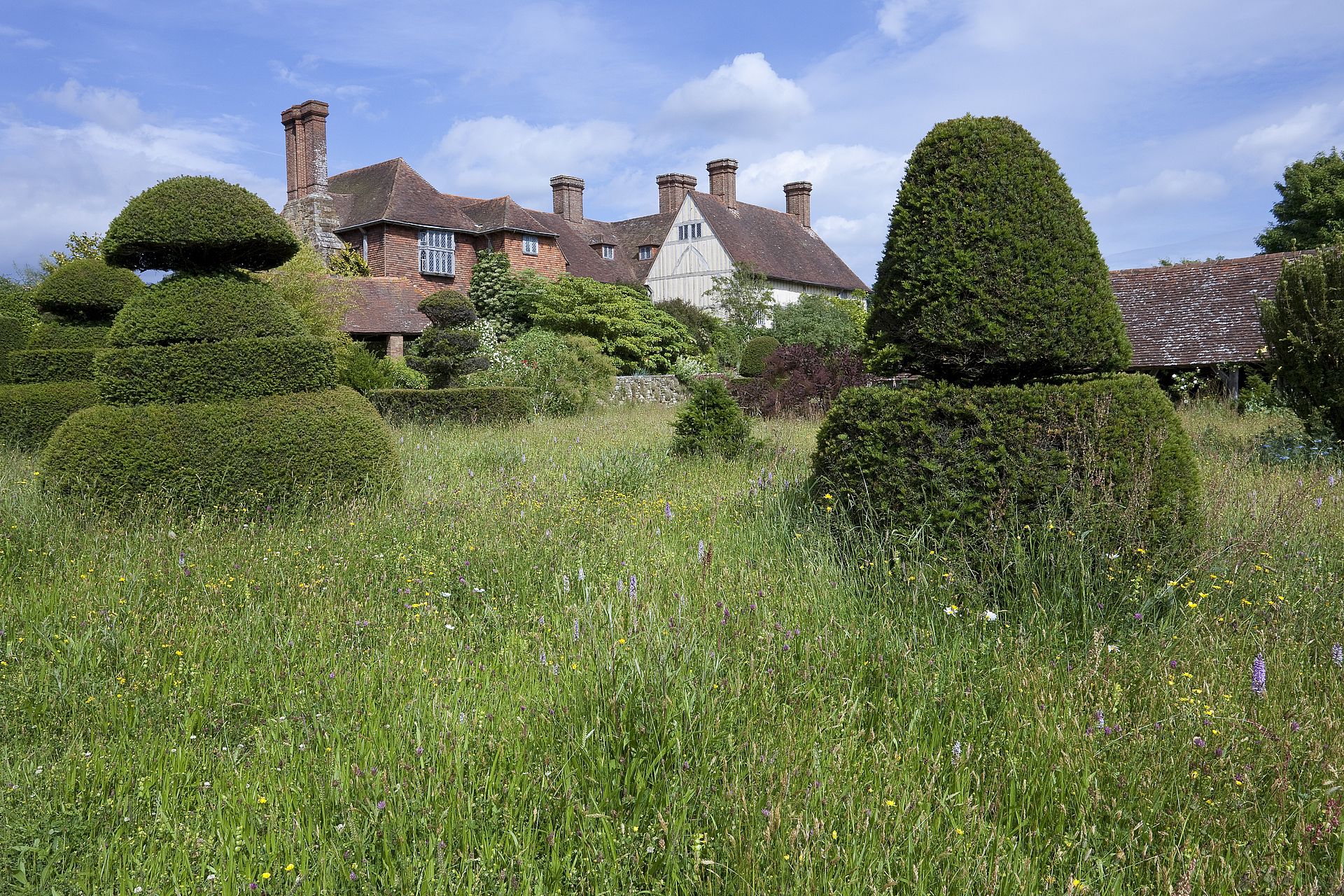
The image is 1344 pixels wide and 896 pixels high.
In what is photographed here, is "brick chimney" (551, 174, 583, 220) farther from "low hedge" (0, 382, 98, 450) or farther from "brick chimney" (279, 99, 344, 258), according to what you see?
"low hedge" (0, 382, 98, 450)

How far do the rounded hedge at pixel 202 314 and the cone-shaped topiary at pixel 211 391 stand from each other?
1cm

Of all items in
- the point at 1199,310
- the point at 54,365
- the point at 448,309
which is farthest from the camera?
the point at 448,309

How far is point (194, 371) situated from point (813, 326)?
88.3 ft

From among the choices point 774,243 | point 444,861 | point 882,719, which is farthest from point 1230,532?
point 774,243

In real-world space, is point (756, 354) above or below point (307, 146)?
below

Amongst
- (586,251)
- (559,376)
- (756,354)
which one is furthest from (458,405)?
(586,251)

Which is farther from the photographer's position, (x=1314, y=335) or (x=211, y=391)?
(x=1314, y=335)

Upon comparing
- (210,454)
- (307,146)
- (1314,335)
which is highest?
(307,146)

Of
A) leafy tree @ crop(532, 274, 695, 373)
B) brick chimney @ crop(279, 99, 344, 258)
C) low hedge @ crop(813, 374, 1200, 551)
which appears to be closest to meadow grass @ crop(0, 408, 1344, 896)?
low hedge @ crop(813, 374, 1200, 551)

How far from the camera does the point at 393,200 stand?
120ft

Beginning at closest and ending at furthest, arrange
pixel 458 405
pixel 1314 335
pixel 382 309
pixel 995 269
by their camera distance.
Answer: pixel 995 269 → pixel 1314 335 → pixel 458 405 → pixel 382 309

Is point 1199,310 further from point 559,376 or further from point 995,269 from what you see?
point 995,269

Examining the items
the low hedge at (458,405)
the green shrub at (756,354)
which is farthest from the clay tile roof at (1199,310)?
the low hedge at (458,405)

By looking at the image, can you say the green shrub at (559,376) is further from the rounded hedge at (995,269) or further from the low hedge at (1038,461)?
the low hedge at (1038,461)
